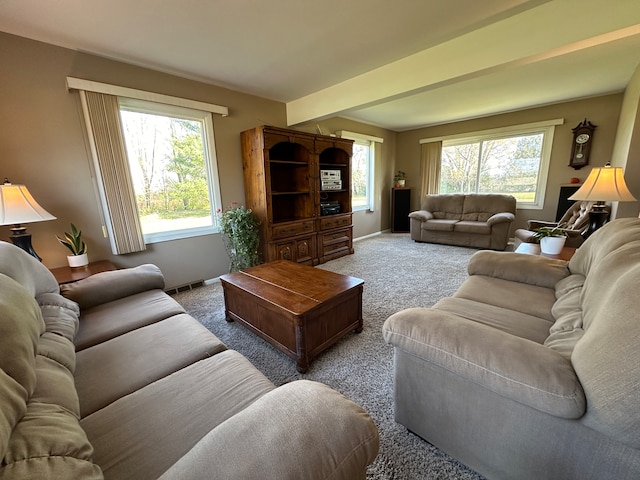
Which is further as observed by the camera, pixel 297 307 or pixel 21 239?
pixel 21 239

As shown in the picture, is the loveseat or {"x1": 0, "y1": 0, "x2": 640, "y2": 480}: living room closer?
the loveseat

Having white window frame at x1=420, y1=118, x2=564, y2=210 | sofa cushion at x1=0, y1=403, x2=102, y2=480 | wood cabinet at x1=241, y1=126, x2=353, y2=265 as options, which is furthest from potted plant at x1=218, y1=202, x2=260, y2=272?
white window frame at x1=420, y1=118, x2=564, y2=210

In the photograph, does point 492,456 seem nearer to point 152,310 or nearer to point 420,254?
point 152,310

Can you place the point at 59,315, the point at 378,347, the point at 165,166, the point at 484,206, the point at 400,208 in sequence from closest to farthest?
the point at 59,315 → the point at 378,347 → the point at 165,166 → the point at 484,206 → the point at 400,208

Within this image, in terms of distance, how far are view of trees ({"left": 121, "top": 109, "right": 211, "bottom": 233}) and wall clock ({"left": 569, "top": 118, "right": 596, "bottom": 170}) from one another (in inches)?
226

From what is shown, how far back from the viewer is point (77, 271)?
7.02 feet

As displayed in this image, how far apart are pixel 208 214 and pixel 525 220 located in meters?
5.59

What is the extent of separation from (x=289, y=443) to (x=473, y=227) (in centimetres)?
479

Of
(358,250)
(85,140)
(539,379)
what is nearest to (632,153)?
(358,250)

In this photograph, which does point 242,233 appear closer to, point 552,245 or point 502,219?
point 552,245

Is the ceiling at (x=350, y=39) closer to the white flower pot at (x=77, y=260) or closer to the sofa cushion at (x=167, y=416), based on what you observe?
the white flower pot at (x=77, y=260)

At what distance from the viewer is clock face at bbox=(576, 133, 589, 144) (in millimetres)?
4109

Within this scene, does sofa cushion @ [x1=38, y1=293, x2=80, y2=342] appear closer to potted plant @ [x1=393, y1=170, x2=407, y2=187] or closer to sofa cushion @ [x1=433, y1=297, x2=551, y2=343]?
sofa cushion @ [x1=433, y1=297, x2=551, y2=343]

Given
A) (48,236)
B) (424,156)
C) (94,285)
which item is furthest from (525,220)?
(48,236)
